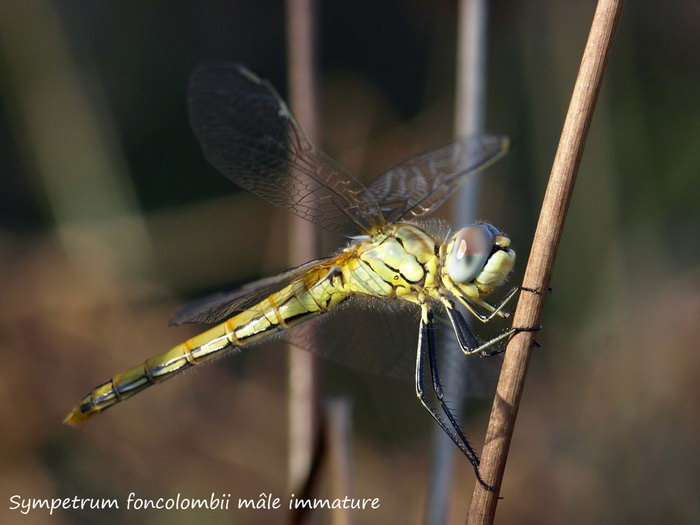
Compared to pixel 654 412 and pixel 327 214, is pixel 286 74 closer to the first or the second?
pixel 327 214

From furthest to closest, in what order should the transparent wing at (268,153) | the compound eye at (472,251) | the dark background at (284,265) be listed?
the dark background at (284,265)
the transparent wing at (268,153)
the compound eye at (472,251)

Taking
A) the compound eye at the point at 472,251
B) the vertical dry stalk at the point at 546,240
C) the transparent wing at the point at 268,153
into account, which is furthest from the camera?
the transparent wing at the point at 268,153

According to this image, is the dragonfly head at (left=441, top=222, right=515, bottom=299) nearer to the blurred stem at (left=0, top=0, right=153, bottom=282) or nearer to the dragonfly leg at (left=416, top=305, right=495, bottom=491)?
the dragonfly leg at (left=416, top=305, right=495, bottom=491)

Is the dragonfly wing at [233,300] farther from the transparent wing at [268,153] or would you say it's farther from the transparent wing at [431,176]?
the transparent wing at [431,176]

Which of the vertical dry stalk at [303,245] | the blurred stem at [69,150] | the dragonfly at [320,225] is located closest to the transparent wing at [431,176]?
the dragonfly at [320,225]

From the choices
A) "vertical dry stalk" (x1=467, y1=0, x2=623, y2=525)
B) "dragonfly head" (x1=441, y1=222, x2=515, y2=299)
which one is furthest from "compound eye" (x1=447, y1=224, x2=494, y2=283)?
"vertical dry stalk" (x1=467, y1=0, x2=623, y2=525)
